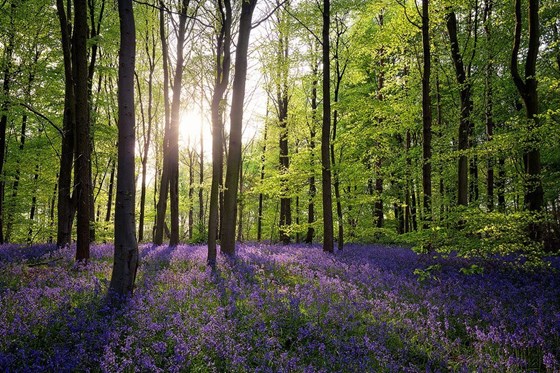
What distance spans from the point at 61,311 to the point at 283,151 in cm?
1795

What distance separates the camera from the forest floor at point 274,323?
169 inches

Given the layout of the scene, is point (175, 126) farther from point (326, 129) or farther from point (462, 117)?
point (462, 117)

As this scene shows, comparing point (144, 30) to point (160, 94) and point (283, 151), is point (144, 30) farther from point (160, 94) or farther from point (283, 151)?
point (283, 151)

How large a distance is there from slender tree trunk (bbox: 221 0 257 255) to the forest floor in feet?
8.45

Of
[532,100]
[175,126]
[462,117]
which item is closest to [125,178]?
[175,126]

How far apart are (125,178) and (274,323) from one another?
11.8 feet

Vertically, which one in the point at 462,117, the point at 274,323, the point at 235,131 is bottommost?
the point at 274,323

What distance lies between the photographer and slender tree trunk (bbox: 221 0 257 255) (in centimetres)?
1131

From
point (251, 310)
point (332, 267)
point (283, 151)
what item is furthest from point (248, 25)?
point (283, 151)

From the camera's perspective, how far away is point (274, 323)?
545cm

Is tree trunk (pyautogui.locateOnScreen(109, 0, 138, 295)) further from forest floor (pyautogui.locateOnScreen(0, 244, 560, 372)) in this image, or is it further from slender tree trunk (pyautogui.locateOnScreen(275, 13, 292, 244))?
slender tree trunk (pyautogui.locateOnScreen(275, 13, 292, 244))

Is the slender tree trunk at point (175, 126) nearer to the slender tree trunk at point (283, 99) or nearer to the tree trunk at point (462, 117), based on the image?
the slender tree trunk at point (283, 99)

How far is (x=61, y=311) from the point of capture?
17.2 feet

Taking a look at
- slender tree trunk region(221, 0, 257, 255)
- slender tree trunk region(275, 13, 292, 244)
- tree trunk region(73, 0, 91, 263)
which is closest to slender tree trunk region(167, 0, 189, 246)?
slender tree trunk region(221, 0, 257, 255)
